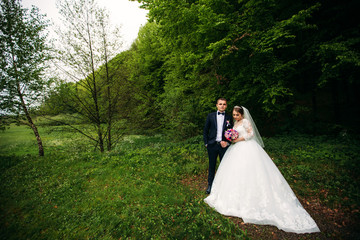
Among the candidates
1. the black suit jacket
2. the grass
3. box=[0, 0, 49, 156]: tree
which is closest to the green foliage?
box=[0, 0, 49, 156]: tree

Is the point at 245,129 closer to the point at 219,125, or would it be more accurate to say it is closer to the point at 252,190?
the point at 219,125

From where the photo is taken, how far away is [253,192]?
3.48 meters

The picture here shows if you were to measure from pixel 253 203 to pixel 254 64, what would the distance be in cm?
601

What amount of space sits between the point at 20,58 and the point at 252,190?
1185 cm

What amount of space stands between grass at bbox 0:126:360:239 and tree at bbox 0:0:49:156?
2154mm

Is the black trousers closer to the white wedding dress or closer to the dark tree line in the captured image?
the white wedding dress

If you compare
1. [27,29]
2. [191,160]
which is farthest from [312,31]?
[27,29]

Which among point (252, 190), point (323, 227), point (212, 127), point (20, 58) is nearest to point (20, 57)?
point (20, 58)

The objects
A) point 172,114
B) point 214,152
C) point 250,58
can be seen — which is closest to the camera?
point 214,152

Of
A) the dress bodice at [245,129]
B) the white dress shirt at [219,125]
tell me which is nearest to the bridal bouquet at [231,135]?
the dress bodice at [245,129]

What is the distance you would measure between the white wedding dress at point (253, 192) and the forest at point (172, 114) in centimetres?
29

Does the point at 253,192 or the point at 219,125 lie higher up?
the point at 219,125

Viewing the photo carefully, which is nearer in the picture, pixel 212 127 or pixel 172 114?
pixel 212 127

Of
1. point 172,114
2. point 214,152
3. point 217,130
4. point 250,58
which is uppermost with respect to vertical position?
point 250,58
